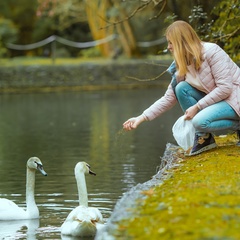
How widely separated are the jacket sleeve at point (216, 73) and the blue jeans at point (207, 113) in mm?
88

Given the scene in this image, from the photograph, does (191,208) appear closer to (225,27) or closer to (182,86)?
(182,86)

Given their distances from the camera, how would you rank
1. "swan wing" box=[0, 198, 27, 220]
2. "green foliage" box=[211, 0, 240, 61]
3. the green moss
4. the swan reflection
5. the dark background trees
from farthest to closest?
the dark background trees, "green foliage" box=[211, 0, 240, 61], "swan wing" box=[0, 198, 27, 220], the swan reflection, the green moss

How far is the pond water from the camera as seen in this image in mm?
9875

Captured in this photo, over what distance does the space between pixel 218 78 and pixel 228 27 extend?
2772mm

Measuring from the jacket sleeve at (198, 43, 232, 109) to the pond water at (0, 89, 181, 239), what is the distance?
3.56 ft

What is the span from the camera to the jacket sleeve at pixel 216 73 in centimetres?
849

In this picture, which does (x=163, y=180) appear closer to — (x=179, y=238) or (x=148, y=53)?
(x=179, y=238)

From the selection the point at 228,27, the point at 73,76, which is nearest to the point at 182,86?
the point at 228,27

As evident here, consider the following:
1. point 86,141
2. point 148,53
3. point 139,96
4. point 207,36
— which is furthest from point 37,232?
point 148,53

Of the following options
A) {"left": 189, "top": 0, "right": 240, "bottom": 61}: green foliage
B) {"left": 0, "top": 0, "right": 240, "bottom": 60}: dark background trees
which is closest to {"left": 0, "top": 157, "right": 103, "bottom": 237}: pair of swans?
{"left": 189, "top": 0, "right": 240, "bottom": 61}: green foliage

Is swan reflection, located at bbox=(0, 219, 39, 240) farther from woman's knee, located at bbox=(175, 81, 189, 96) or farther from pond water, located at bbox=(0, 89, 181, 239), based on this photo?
woman's knee, located at bbox=(175, 81, 189, 96)

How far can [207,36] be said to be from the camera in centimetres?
1122

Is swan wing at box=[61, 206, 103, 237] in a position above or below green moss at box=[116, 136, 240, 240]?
above

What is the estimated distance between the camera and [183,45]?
8.40 metres
